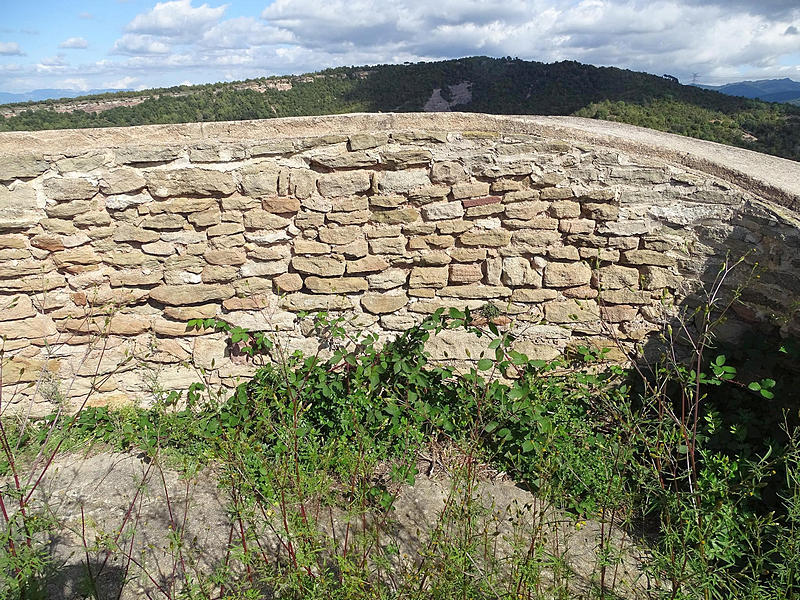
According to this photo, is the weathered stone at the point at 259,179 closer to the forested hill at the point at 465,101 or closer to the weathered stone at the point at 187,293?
the weathered stone at the point at 187,293

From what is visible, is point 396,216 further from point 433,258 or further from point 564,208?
point 564,208

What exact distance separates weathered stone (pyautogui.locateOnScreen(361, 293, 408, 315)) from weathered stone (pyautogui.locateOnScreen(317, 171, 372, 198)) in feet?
2.20

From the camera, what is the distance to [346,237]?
3.28 m

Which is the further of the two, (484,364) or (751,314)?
(751,314)

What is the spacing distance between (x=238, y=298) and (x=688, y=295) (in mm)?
2900

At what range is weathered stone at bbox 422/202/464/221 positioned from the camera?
10.8 ft

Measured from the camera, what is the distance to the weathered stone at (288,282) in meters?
3.33

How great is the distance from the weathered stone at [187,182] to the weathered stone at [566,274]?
208 cm

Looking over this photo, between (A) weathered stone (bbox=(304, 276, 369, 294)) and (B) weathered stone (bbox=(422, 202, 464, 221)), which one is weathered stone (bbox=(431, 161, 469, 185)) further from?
(A) weathered stone (bbox=(304, 276, 369, 294))

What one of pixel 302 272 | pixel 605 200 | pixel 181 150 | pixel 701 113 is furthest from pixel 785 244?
pixel 701 113

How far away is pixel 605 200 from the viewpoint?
3318 mm

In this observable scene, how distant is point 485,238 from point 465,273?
257mm

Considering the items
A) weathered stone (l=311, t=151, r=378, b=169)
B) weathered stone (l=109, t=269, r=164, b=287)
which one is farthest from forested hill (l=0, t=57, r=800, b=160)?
weathered stone (l=109, t=269, r=164, b=287)

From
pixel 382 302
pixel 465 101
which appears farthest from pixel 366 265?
pixel 465 101
